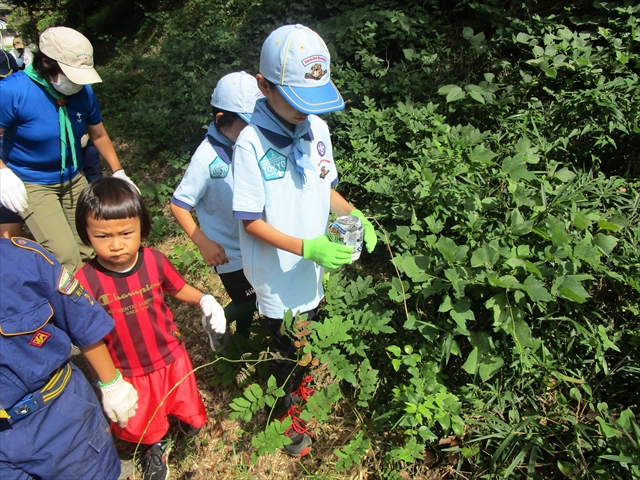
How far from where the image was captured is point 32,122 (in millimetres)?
2576

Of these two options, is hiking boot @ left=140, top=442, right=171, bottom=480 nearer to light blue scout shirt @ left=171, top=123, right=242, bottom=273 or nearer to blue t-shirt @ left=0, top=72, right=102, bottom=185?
light blue scout shirt @ left=171, top=123, right=242, bottom=273

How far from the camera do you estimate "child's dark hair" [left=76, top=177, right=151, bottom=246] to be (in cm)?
174

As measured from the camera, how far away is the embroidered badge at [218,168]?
6.95ft

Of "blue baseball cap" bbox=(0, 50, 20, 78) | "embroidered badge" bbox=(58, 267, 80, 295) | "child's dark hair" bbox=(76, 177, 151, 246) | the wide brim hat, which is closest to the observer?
"embroidered badge" bbox=(58, 267, 80, 295)

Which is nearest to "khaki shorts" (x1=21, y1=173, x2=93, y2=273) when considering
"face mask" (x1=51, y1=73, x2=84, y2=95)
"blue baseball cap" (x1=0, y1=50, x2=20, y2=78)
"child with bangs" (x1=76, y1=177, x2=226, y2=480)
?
"face mask" (x1=51, y1=73, x2=84, y2=95)

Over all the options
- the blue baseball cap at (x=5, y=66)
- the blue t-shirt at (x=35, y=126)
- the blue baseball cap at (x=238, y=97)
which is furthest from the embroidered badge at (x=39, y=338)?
the blue baseball cap at (x=5, y=66)

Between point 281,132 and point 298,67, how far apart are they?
0.80ft

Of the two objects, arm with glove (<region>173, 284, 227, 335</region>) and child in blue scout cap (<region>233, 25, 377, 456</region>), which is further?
arm with glove (<region>173, 284, 227, 335</region>)

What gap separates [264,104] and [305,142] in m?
0.22

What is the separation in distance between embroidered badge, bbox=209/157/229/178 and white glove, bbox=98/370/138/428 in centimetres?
98

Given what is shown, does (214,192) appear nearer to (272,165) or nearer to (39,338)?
(272,165)

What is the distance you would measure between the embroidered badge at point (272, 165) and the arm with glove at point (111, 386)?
914mm

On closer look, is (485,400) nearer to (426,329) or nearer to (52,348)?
(426,329)

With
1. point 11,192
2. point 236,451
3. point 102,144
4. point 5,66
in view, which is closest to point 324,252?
point 236,451
